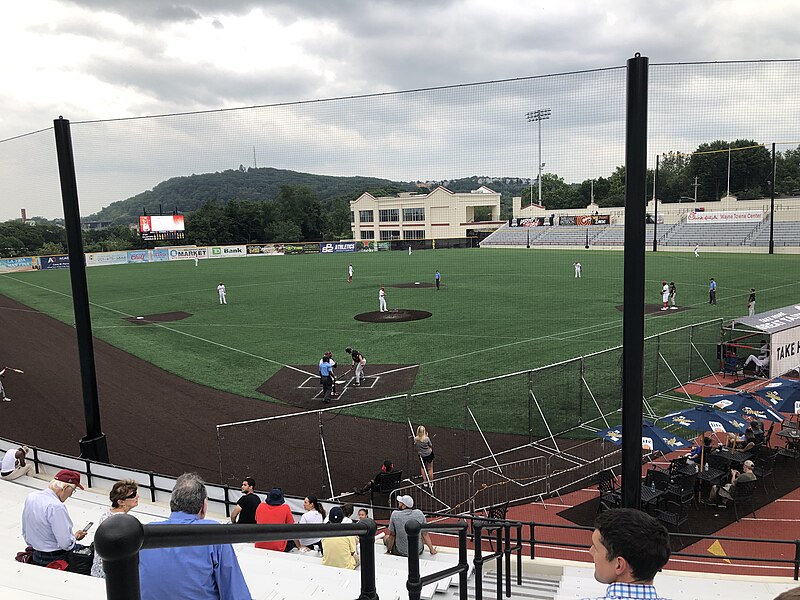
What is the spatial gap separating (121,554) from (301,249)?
78.9 m

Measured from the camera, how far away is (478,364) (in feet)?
67.1

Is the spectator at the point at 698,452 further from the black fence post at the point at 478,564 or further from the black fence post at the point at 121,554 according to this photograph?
the black fence post at the point at 121,554

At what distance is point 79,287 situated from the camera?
31.3 ft

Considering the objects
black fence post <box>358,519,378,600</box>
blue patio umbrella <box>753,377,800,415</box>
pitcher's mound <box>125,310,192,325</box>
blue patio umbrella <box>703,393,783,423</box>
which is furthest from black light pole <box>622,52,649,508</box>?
pitcher's mound <box>125,310,192,325</box>

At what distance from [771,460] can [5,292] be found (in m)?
51.8

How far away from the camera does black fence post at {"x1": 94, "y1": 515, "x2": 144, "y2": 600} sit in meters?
1.25

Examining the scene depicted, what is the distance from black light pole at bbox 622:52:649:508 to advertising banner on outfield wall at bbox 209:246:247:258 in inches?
2852

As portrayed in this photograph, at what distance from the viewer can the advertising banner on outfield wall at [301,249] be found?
7796cm

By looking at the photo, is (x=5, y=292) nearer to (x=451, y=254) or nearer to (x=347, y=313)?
(x=347, y=313)

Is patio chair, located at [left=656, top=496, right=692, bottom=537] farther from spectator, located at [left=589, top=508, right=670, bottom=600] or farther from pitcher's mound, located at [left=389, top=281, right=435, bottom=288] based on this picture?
pitcher's mound, located at [left=389, top=281, right=435, bottom=288]

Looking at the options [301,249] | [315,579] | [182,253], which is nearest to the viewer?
[315,579]

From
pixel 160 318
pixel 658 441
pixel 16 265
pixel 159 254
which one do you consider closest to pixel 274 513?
pixel 658 441

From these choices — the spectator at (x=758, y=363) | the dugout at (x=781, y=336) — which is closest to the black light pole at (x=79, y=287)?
the dugout at (x=781, y=336)

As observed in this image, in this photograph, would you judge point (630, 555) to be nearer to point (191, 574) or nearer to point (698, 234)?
point (191, 574)
